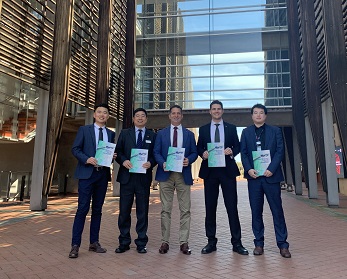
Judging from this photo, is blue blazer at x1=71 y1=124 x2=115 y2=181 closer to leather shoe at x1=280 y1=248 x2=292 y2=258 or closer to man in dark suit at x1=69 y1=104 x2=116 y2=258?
man in dark suit at x1=69 y1=104 x2=116 y2=258

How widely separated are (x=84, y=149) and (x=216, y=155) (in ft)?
6.52

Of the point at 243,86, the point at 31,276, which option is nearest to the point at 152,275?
the point at 31,276

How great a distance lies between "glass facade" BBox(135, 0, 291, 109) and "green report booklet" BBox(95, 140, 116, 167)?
1554 centimetres

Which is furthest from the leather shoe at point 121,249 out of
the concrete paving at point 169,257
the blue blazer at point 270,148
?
the blue blazer at point 270,148

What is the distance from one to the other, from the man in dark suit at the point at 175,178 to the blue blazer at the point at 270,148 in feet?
2.54

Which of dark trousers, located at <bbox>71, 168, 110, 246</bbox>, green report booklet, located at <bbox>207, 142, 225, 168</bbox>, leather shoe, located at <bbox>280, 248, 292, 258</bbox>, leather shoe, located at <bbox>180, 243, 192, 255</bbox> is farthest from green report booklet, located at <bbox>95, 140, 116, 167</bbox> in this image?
leather shoe, located at <bbox>280, 248, 292, 258</bbox>

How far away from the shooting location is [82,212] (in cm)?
459

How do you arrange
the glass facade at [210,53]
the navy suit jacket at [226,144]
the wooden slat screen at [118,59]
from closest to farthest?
the navy suit jacket at [226,144] < the wooden slat screen at [118,59] < the glass facade at [210,53]

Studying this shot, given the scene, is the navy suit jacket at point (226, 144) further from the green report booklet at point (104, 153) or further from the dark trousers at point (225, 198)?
the green report booklet at point (104, 153)

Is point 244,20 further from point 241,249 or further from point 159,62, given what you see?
point 241,249

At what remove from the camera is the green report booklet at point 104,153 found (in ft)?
15.0

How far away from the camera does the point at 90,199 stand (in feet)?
15.3

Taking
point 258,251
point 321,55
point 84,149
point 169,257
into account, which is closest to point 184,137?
point 84,149

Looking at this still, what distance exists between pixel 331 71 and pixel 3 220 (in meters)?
9.83
